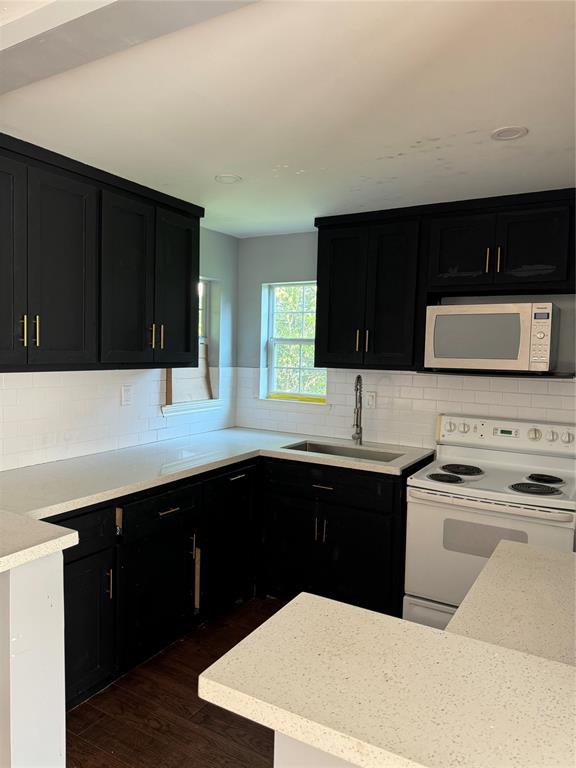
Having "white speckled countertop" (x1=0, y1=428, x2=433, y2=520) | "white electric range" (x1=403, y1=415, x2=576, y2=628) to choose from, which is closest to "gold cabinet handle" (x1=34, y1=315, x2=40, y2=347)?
"white speckled countertop" (x1=0, y1=428, x2=433, y2=520)

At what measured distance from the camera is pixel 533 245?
2752 mm

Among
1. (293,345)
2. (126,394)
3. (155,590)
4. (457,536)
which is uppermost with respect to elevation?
(293,345)

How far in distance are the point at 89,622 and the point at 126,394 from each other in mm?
1280

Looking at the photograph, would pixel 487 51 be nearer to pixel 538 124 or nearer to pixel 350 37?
pixel 350 37

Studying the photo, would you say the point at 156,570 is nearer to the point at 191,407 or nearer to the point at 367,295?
the point at 191,407

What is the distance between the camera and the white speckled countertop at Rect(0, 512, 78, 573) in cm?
147

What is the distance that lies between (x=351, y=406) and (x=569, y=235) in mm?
1610

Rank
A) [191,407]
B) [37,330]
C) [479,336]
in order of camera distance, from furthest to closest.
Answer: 1. [191,407]
2. [479,336]
3. [37,330]

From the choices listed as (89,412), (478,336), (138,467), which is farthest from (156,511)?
(478,336)

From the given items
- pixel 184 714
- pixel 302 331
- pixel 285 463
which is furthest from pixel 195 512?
pixel 302 331

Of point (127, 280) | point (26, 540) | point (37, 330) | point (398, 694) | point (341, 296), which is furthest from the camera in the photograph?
point (341, 296)

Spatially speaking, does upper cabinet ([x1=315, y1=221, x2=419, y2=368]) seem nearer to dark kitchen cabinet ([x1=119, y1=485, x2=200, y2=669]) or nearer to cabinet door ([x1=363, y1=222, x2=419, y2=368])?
cabinet door ([x1=363, y1=222, x2=419, y2=368])

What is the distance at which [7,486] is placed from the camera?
7.39ft

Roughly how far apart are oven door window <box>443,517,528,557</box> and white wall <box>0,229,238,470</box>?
1.77m
